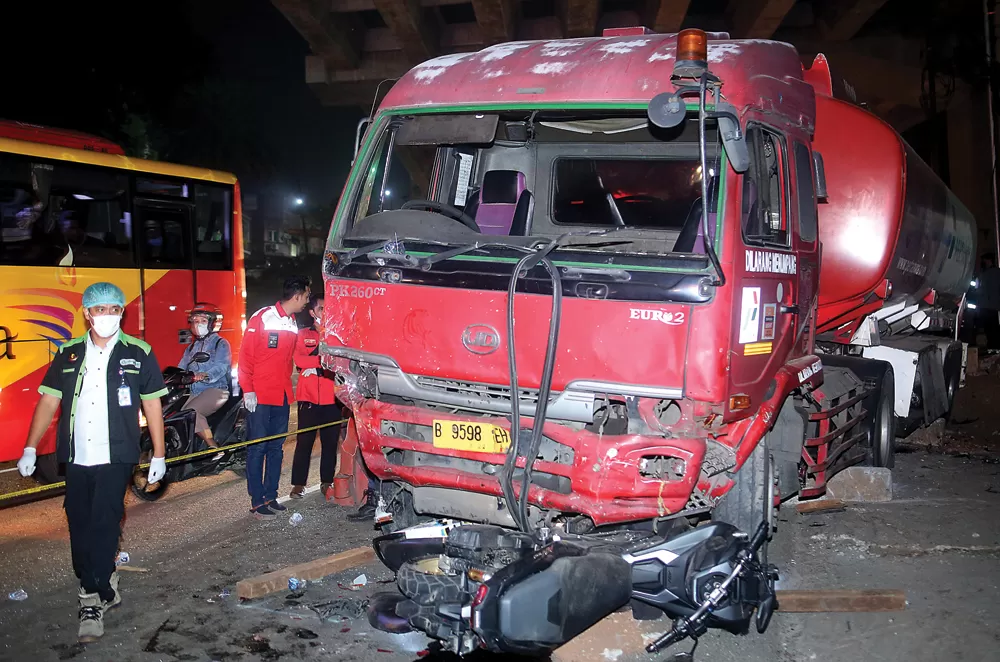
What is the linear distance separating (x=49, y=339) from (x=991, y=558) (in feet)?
27.8

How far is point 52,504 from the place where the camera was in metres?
7.61

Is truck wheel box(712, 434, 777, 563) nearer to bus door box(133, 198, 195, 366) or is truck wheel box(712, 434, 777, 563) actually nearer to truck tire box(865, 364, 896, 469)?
truck tire box(865, 364, 896, 469)

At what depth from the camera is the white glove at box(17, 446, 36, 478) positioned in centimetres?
482

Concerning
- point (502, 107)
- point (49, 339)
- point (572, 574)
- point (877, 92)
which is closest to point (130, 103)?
point (49, 339)

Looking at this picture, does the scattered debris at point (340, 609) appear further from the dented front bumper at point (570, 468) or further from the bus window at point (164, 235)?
the bus window at point (164, 235)

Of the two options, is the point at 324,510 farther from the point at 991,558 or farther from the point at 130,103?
the point at 130,103

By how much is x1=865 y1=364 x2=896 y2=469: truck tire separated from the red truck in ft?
7.39

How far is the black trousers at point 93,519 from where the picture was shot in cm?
483

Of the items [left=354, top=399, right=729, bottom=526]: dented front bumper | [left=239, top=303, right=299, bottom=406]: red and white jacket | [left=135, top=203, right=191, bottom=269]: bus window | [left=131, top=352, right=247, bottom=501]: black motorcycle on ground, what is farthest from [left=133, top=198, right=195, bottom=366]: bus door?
[left=354, top=399, right=729, bottom=526]: dented front bumper

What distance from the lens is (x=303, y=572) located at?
5.38 m

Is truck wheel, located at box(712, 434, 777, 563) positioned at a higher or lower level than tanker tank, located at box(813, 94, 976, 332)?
lower

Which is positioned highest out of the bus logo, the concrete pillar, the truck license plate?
the concrete pillar

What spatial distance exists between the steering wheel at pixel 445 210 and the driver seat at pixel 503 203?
2.31ft

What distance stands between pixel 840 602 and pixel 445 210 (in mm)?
3264
